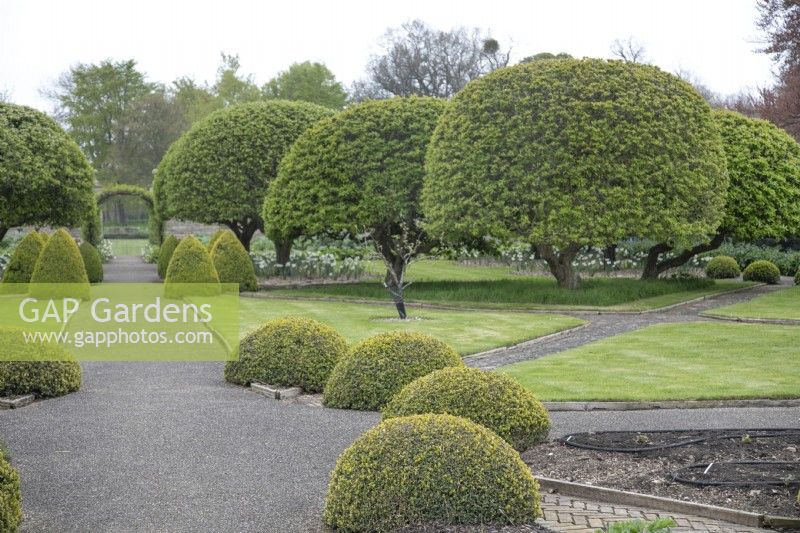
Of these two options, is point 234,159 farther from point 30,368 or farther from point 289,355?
point 30,368

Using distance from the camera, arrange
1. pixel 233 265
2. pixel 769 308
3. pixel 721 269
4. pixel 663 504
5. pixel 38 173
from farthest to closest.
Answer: pixel 721 269 < pixel 38 173 < pixel 233 265 < pixel 769 308 < pixel 663 504

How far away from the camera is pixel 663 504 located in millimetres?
6203

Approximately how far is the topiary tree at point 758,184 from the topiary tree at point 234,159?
47.4ft

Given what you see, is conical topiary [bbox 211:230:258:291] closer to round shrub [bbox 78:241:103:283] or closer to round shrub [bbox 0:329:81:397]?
round shrub [bbox 78:241:103:283]

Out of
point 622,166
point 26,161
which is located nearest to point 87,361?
point 622,166

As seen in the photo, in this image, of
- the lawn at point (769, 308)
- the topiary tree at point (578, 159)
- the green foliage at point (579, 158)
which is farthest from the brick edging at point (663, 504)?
the green foliage at point (579, 158)

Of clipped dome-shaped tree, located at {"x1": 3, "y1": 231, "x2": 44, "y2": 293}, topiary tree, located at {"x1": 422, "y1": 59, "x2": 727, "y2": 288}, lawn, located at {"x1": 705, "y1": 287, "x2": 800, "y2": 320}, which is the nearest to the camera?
lawn, located at {"x1": 705, "y1": 287, "x2": 800, "y2": 320}

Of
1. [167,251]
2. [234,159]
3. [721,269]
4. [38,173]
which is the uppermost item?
[234,159]

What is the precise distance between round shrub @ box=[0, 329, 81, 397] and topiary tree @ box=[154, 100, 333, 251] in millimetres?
20743

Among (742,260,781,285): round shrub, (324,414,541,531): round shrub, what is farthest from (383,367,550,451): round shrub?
(742,260,781,285): round shrub

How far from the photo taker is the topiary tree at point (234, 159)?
1272 inches

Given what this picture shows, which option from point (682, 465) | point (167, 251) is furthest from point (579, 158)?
point (167, 251)

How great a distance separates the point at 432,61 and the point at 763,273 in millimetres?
40878

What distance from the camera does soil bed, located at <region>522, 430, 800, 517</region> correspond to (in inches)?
249
